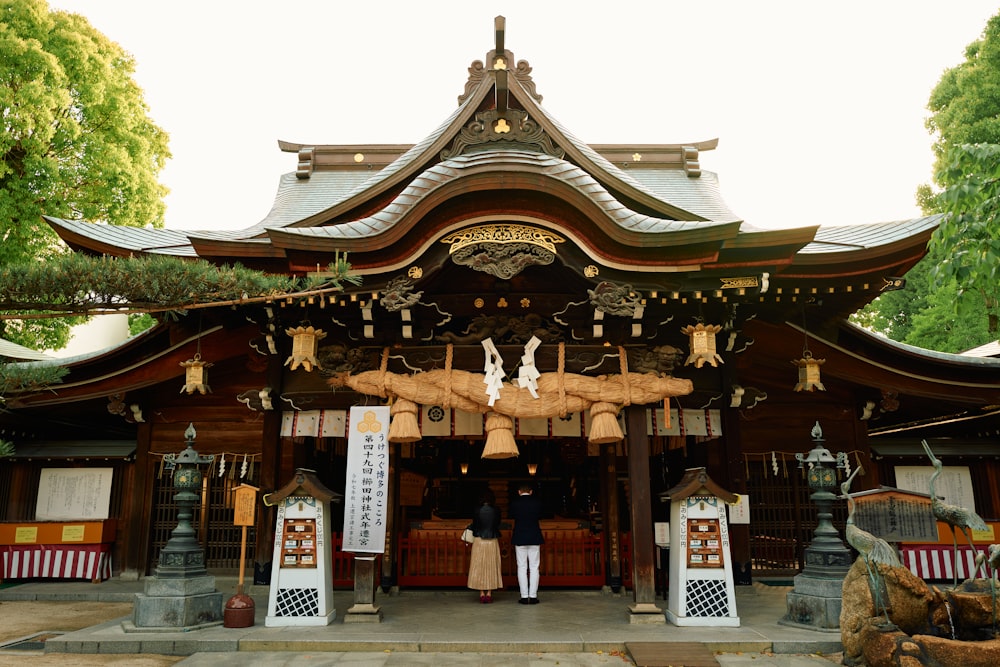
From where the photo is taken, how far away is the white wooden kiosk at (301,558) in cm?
809

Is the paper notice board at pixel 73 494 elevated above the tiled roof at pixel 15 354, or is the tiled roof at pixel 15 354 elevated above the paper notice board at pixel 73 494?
the tiled roof at pixel 15 354

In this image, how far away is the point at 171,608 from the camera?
7820 millimetres

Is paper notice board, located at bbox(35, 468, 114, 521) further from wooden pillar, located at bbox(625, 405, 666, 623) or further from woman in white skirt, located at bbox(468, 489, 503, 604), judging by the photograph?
wooden pillar, located at bbox(625, 405, 666, 623)

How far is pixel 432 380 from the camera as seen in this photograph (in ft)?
28.9

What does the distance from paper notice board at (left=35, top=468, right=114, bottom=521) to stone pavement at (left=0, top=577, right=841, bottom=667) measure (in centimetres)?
479

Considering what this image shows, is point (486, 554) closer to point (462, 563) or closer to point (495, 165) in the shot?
point (462, 563)

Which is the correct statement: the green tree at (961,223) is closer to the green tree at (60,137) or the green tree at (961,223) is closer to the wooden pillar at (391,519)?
the wooden pillar at (391,519)

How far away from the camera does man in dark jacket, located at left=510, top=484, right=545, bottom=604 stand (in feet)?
31.6

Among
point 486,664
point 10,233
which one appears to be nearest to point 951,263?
point 486,664

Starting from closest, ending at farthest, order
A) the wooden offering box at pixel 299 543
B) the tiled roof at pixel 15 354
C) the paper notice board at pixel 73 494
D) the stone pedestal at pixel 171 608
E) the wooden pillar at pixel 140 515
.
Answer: the stone pedestal at pixel 171 608, the wooden offering box at pixel 299 543, the wooden pillar at pixel 140 515, the paper notice board at pixel 73 494, the tiled roof at pixel 15 354

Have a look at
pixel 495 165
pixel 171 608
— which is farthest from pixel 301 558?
Answer: pixel 495 165

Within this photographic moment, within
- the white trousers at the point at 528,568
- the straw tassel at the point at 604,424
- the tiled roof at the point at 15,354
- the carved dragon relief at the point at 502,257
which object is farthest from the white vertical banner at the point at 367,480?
the tiled roof at the point at 15,354

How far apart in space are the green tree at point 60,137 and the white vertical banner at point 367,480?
11.0 metres

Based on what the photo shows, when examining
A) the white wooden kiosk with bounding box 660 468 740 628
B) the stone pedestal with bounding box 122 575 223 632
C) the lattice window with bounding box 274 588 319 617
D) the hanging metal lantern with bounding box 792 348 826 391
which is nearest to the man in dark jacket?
the white wooden kiosk with bounding box 660 468 740 628
